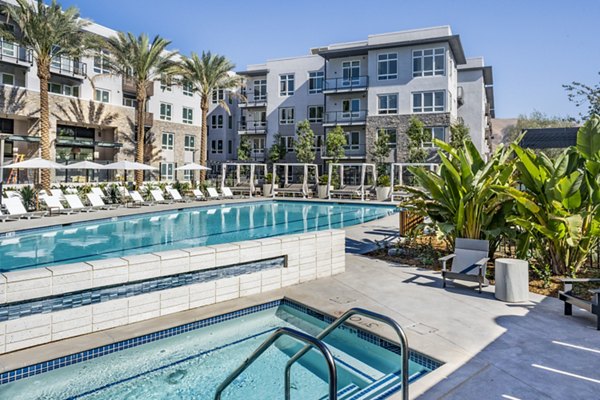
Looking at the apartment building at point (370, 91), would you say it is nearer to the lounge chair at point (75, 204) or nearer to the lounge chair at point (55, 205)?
the lounge chair at point (75, 204)

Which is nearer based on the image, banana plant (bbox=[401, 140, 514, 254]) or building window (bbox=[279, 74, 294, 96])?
banana plant (bbox=[401, 140, 514, 254])

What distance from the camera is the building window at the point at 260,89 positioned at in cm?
4303

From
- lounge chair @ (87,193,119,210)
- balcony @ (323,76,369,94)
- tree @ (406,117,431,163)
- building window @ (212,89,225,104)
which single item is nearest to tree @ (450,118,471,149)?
tree @ (406,117,431,163)

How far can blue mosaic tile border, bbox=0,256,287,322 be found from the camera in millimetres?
5113

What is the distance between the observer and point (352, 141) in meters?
37.1

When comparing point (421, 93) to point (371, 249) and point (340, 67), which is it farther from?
Answer: point (371, 249)

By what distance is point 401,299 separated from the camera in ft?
23.4

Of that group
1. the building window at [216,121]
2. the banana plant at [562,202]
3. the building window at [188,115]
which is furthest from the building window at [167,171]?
the banana plant at [562,202]

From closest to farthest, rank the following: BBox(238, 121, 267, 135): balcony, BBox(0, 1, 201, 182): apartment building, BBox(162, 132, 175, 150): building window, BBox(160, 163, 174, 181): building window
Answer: BBox(0, 1, 201, 182): apartment building → BBox(160, 163, 174, 181): building window → BBox(162, 132, 175, 150): building window → BBox(238, 121, 267, 135): balcony

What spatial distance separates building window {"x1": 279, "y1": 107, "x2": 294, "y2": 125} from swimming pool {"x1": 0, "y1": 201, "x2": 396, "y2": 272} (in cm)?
1707

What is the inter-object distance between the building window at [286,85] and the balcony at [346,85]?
15.3 feet

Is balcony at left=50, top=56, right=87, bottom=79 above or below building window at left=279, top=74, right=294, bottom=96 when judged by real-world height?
below

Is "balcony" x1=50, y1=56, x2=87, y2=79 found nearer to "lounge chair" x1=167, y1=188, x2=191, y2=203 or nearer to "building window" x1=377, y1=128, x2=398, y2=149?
"lounge chair" x1=167, y1=188, x2=191, y2=203

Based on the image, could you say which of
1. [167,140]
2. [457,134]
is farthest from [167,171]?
[457,134]
